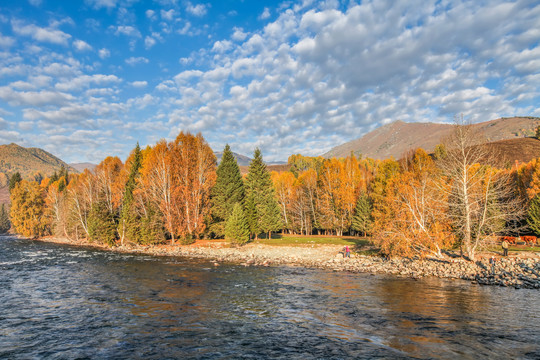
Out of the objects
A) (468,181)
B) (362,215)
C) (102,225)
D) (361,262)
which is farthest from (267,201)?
(468,181)

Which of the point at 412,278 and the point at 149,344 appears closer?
the point at 149,344

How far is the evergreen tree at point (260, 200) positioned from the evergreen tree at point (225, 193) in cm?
243

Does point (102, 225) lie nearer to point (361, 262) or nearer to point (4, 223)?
point (361, 262)

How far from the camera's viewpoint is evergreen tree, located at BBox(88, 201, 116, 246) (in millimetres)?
48906

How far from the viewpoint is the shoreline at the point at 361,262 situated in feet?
72.1

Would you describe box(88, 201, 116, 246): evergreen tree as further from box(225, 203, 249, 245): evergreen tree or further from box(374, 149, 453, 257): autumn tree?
box(374, 149, 453, 257): autumn tree

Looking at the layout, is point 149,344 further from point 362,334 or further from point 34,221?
point 34,221

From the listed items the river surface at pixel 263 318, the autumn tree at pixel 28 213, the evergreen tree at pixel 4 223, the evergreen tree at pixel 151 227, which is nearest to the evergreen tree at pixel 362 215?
the river surface at pixel 263 318

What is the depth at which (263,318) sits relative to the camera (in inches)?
559

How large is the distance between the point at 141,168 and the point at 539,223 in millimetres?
61401

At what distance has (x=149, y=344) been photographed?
36.4ft

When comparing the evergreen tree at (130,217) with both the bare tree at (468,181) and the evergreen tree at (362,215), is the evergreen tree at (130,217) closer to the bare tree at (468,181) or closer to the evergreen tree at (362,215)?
the evergreen tree at (362,215)

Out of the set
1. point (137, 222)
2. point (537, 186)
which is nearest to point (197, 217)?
point (137, 222)

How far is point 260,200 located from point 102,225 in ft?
90.5
